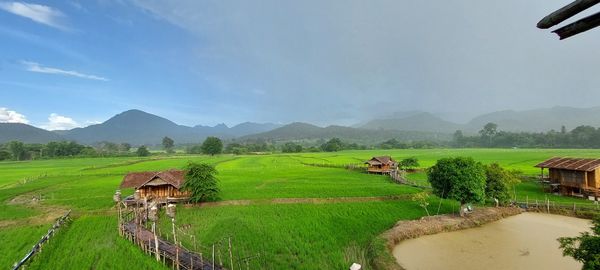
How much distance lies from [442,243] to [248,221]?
13.6 metres

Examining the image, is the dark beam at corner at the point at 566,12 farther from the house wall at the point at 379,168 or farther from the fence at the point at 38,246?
the house wall at the point at 379,168

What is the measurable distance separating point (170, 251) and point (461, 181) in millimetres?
21593

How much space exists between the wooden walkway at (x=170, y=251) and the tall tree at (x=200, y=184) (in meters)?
7.38

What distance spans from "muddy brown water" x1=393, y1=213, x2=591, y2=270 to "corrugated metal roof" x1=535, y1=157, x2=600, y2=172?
8.26 meters

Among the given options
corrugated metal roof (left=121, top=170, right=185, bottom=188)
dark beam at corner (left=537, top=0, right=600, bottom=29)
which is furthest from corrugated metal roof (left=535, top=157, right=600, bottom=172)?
corrugated metal roof (left=121, top=170, right=185, bottom=188)

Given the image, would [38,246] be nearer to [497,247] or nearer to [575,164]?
[497,247]

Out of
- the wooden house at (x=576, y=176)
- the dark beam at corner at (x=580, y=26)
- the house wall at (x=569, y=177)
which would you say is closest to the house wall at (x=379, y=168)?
the wooden house at (x=576, y=176)

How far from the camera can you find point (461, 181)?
88.1 ft

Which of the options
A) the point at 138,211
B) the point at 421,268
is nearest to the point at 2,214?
the point at 138,211

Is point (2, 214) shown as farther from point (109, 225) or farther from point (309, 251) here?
point (309, 251)

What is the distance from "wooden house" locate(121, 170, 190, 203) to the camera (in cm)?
3406

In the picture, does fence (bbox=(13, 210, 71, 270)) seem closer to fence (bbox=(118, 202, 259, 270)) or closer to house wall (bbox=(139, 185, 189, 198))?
fence (bbox=(118, 202, 259, 270))

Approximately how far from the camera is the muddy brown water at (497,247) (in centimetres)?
1838

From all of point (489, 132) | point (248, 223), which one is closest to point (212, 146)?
point (248, 223)
